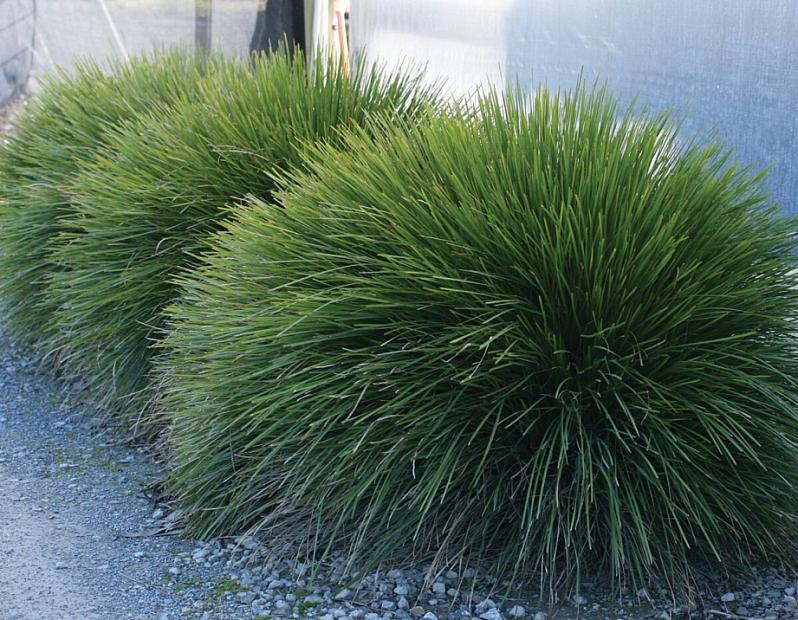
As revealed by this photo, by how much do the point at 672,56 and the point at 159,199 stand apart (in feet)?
6.84

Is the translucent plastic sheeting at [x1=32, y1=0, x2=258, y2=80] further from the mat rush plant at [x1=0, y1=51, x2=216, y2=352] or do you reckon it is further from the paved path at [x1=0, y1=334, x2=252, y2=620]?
the paved path at [x1=0, y1=334, x2=252, y2=620]

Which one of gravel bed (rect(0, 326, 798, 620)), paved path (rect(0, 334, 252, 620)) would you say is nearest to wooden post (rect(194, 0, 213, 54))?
paved path (rect(0, 334, 252, 620))

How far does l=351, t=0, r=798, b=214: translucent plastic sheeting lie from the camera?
354 cm

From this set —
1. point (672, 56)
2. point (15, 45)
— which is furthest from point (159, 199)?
point (15, 45)

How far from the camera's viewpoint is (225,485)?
287cm

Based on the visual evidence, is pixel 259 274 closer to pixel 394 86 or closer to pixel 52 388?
pixel 394 86

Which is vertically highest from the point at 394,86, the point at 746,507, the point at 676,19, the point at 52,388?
the point at 676,19

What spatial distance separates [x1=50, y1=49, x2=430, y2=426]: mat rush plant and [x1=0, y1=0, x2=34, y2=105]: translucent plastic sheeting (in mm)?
4749

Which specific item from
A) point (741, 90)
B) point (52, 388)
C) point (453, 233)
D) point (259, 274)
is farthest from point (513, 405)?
point (52, 388)

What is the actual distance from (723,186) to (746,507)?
2.73 feet

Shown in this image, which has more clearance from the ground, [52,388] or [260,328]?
[260,328]

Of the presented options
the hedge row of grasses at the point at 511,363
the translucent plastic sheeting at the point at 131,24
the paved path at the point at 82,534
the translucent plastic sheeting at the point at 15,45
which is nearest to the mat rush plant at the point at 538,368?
the hedge row of grasses at the point at 511,363

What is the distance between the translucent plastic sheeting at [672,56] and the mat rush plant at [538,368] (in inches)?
21.5

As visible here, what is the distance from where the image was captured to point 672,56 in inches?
159
